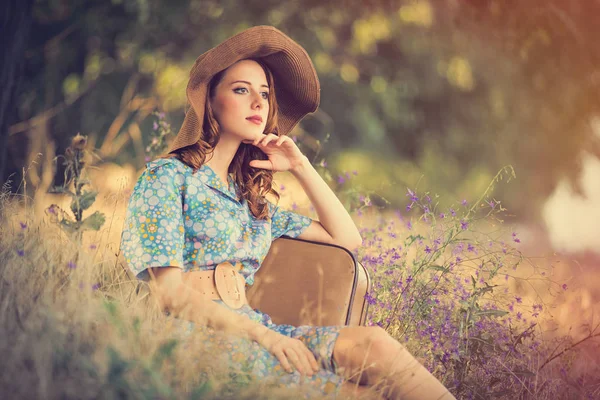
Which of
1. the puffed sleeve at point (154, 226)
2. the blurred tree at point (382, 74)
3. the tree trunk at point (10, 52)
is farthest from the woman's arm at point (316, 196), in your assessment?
the blurred tree at point (382, 74)

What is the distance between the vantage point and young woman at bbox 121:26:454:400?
2359 millimetres

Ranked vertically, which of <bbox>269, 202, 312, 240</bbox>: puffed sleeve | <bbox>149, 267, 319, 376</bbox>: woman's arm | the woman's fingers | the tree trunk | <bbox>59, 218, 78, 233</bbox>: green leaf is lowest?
<bbox>149, 267, 319, 376</bbox>: woman's arm

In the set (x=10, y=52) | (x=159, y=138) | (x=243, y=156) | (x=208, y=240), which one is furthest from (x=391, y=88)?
(x=208, y=240)

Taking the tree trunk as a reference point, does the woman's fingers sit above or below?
below

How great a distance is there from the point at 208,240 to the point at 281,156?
58cm

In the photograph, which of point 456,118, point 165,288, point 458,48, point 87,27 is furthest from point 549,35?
point 165,288

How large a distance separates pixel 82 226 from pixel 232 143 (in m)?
0.74

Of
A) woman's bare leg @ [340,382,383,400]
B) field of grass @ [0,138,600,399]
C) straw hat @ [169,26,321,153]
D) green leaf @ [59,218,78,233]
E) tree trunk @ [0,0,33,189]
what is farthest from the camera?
tree trunk @ [0,0,33,189]

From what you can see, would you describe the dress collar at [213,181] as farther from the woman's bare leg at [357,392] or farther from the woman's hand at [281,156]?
the woman's bare leg at [357,392]

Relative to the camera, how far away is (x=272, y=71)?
3115 millimetres

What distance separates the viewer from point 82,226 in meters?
2.98

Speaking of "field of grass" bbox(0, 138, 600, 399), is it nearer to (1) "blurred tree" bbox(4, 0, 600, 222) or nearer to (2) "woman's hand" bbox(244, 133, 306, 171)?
(2) "woman's hand" bbox(244, 133, 306, 171)

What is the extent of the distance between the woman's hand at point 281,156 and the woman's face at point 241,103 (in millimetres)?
136

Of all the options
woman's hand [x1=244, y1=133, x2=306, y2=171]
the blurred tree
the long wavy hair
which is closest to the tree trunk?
the blurred tree
